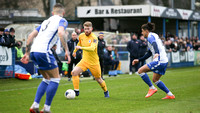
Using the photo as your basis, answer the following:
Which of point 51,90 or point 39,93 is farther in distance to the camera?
point 39,93

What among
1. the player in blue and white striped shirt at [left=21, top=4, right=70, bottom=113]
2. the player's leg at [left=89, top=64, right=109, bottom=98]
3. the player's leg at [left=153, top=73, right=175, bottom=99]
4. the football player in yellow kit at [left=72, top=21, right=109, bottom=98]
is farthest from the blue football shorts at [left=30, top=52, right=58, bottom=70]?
the player's leg at [left=153, top=73, right=175, bottom=99]

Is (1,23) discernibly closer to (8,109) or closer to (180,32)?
(180,32)

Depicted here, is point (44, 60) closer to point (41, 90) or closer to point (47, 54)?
point (47, 54)

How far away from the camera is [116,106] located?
28.9 feet

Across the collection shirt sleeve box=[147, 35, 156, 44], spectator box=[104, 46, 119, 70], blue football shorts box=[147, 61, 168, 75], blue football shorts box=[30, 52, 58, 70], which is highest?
shirt sleeve box=[147, 35, 156, 44]

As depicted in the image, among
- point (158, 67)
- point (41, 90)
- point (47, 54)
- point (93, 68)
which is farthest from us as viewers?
point (93, 68)

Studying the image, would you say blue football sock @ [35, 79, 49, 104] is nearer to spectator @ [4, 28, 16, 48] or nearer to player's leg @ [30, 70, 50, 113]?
player's leg @ [30, 70, 50, 113]

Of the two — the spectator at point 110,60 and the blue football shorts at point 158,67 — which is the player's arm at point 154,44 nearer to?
the blue football shorts at point 158,67

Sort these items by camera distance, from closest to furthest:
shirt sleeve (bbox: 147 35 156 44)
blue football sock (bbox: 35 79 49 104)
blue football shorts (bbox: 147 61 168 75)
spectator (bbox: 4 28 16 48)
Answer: blue football sock (bbox: 35 79 49 104)
shirt sleeve (bbox: 147 35 156 44)
blue football shorts (bbox: 147 61 168 75)
spectator (bbox: 4 28 16 48)

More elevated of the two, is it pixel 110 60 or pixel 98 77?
pixel 98 77

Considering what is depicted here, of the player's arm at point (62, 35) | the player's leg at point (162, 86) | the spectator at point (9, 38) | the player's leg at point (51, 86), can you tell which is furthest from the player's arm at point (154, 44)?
the spectator at point (9, 38)

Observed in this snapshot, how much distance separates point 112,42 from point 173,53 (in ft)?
19.7

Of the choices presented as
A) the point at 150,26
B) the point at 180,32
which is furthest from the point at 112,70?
the point at 180,32

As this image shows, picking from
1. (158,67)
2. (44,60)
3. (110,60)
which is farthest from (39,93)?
(110,60)
